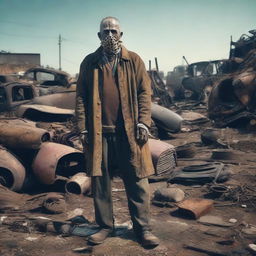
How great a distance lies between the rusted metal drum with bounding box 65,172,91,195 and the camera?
5.02 meters

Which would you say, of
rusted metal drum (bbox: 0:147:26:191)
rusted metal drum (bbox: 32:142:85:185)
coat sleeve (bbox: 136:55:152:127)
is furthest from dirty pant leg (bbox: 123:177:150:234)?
rusted metal drum (bbox: 0:147:26:191)

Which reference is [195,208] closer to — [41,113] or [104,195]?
[104,195]

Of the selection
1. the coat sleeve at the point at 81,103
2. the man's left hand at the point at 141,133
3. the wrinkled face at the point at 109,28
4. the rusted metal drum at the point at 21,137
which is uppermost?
the wrinkled face at the point at 109,28

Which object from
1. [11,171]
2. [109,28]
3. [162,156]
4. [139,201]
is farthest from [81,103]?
[162,156]

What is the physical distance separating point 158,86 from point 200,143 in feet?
30.6

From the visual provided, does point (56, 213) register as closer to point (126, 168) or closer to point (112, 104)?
point (126, 168)

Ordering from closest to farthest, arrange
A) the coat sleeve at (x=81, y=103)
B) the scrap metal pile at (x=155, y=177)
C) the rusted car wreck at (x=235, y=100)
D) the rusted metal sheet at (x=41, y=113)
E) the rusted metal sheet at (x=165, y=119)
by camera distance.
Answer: the coat sleeve at (x=81, y=103) → the scrap metal pile at (x=155, y=177) → the rusted metal sheet at (x=41, y=113) → the rusted metal sheet at (x=165, y=119) → the rusted car wreck at (x=235, y=100)

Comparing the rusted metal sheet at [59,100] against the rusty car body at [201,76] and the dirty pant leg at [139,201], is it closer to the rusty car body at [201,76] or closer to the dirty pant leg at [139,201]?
the dirty pant leg at [139,201]

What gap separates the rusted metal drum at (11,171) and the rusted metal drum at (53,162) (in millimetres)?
235

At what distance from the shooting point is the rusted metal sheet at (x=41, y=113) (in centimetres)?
738

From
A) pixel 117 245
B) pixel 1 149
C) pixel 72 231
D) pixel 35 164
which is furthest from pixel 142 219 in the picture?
pixel 1 149

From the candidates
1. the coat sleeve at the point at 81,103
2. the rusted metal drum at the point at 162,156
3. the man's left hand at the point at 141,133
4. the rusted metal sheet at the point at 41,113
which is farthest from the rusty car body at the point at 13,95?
the man's left hand at the point at 141,133

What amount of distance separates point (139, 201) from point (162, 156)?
9.10 ft

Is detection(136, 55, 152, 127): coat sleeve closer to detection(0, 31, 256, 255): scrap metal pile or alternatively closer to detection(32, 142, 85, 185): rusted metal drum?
detection(0, 31, 256, 255): scrap metal pile
